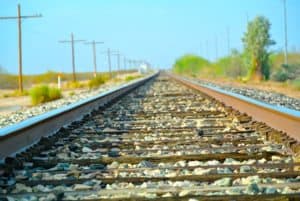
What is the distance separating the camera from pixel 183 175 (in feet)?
14.8

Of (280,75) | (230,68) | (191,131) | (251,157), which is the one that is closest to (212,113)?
(191,131)

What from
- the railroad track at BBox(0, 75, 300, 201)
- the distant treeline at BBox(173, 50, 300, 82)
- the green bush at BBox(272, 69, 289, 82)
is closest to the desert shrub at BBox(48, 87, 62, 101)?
the distant treeline at BBox(173, 50, 300, 82)

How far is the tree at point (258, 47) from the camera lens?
5497cm

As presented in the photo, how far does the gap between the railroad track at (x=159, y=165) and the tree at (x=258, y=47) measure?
151ft

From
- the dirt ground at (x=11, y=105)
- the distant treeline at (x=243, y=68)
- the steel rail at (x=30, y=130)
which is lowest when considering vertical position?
the dirt ground at (x=11, y=105)

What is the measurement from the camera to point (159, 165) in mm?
5168

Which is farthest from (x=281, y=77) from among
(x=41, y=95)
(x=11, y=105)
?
(x=11, y=105)

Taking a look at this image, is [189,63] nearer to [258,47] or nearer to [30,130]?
[258,47]

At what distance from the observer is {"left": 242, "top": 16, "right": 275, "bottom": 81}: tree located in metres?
55.0

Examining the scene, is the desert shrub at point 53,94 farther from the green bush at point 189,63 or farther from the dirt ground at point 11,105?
the green bush at point 189,63

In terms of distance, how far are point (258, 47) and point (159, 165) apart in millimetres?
53287

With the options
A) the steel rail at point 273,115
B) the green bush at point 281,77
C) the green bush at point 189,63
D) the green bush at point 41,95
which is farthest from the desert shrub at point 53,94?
the green bush at point 189,63

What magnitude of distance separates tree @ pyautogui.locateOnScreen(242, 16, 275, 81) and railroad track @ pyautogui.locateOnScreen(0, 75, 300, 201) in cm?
4617

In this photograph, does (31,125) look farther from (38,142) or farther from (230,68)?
(230,68)
